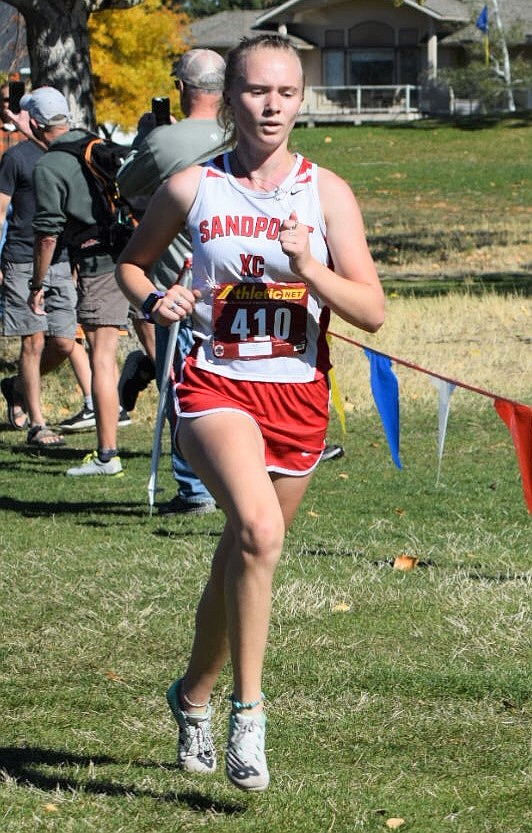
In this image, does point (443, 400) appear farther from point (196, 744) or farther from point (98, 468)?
point (98, 468)

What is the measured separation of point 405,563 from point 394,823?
2678 mm

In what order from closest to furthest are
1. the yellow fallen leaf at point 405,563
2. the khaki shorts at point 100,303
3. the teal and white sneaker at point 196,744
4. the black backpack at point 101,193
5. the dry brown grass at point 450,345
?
1. the teal and white sneaker at point 196,744
2. the yellow fallen leaf at point 405,563
3. the black backpack at point 101,193
4. the khaki shorts at point 100,303
5. the dry brown grass at point 450,345

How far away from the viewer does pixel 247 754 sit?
3680mm

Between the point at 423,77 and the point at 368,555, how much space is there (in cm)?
5272

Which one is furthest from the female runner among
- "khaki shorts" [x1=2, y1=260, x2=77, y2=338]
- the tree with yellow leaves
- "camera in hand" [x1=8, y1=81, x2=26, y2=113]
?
the tree with yellow leaves

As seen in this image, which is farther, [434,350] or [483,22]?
[483,22]

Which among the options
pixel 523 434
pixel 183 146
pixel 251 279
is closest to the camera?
pixel 251 279

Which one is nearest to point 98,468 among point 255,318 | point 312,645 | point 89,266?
point 89,266

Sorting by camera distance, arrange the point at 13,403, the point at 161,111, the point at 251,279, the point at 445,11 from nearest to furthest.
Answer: the point at 251,279
the point at 161,111
the point at 13,403
the point at 445,11

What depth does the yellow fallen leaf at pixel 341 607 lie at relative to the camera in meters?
5.70

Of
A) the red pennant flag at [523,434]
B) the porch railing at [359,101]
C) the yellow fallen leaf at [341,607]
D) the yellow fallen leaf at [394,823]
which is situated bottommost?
the yellow fallen leaf at [394,823]

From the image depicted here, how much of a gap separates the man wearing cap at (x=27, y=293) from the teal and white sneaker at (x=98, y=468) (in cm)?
115

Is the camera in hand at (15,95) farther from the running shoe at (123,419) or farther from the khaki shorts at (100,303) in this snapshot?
the running shoe at (123,419)

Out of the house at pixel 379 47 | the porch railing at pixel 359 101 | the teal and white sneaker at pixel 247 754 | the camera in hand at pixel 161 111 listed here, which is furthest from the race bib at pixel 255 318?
the house at pixel 379 47
